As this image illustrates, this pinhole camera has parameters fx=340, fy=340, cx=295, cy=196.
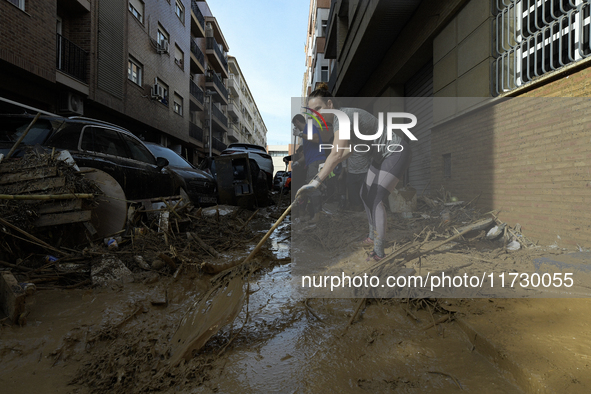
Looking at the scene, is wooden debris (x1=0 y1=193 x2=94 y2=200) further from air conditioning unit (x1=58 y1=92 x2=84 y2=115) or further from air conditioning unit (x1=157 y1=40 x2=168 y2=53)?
air conditioning unit (x1=157 y1=40 x2=168 y2=53)

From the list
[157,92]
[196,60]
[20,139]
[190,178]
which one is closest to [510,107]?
[190,178]

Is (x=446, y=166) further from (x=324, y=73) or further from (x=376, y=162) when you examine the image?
(x=324, y=73)

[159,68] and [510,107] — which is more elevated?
[159,68]

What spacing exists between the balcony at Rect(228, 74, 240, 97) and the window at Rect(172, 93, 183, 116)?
26027 mm

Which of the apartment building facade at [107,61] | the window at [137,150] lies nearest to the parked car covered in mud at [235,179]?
the window at [137,150]

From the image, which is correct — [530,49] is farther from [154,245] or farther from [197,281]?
[154,245]

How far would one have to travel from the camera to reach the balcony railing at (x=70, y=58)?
1171cm

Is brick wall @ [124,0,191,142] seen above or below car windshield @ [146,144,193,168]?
above

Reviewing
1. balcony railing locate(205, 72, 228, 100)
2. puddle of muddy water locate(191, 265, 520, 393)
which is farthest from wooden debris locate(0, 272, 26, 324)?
balcony railing locate(205, 72, 228, 100)

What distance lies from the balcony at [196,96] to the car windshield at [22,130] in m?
23.7

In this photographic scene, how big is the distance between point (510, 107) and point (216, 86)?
33863mm

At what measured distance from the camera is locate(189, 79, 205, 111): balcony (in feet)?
88.1

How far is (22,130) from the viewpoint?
13.5 feet

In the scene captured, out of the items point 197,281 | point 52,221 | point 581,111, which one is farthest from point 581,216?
point 52,221
